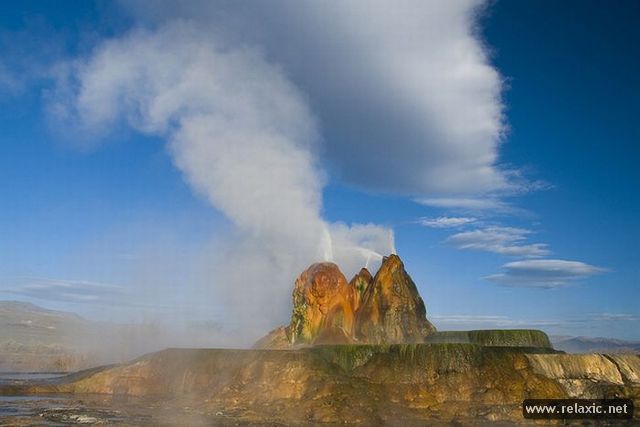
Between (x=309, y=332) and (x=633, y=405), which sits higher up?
(x=309, y=332)

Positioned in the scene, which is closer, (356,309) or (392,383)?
(392,383)

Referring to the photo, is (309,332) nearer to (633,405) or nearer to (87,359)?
(633,405)

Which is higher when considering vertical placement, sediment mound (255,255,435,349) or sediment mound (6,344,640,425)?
sediment mound (255,255,435,349)

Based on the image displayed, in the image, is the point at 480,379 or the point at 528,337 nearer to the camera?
the point at 480,379

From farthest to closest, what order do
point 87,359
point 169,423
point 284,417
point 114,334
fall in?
point 114,334 → point 87,359 → point 284,417 → point 169,423

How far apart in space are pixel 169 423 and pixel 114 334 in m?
85.0

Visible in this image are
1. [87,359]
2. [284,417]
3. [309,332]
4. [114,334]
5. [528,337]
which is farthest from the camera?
[114,334]

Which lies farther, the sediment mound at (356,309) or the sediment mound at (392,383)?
the sediment mound at (356,309)

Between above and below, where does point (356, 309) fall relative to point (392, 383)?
above

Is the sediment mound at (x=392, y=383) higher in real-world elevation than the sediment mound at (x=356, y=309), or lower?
lower

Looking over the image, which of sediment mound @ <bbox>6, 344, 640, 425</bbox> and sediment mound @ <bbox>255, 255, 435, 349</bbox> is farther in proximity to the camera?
sediment mound @ <bbox>255, 255, 435, 349</bbox>

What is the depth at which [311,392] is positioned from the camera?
1395 inches

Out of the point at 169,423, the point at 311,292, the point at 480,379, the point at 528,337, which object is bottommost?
the point at 169,423

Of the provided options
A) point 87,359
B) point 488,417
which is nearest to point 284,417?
point 488,417
